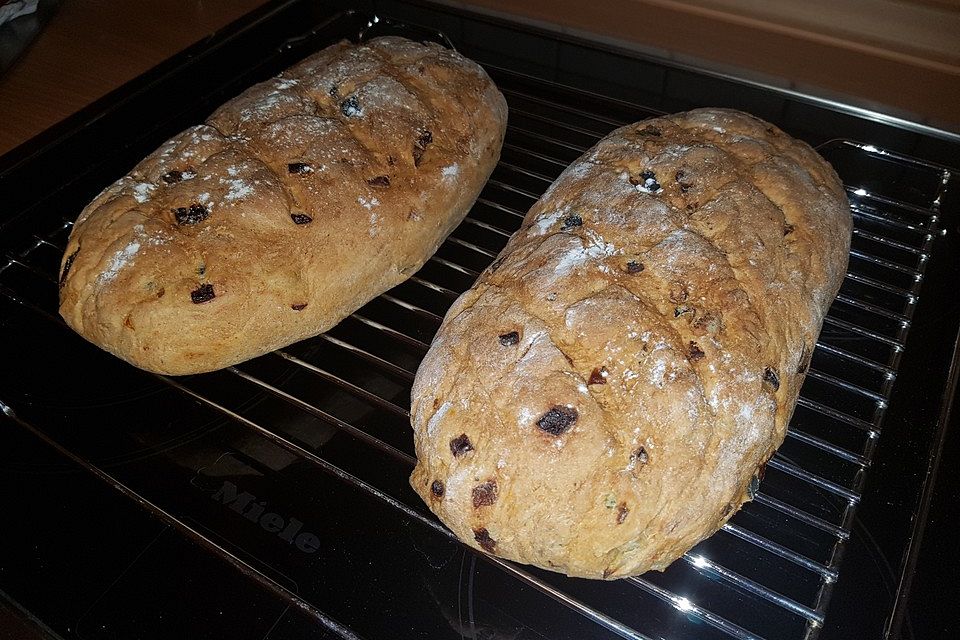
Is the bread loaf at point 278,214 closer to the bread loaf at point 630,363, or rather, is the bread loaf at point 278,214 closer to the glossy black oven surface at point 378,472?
the glossy black oven surface at point 378,472

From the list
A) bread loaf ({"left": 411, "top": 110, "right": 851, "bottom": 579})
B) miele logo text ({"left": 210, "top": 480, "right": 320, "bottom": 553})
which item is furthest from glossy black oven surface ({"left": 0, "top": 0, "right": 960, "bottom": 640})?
bread loaf ({"left": 411, "top": 110, "right": 851, "bottom": 579})

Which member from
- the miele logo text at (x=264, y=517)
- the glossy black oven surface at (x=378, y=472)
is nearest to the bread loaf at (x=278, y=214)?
the glossy black oven surface at (x=378, y=472)

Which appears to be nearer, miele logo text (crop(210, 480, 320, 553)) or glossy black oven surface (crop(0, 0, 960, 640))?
glossy black oven surface (crop(0, 0, 960, 640))

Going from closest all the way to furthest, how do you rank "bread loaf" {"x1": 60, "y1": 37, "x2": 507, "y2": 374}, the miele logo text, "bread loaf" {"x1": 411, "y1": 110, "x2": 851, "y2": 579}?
"bread loaf" {"x1": 411, "y1": 110, "x2": 851, "y2": 579} < the miele logo text < "bread loaf" {"x1": 60, "y1": 37, "x2": 507, "y2": 374}

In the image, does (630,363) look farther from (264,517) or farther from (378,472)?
(264,517)

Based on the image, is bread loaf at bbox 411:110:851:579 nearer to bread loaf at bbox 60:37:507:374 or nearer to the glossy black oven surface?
the glossy black oven surface

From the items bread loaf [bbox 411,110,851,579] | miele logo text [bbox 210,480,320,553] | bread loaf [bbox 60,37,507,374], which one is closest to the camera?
bread loaf [bbox 411,110,851,579]

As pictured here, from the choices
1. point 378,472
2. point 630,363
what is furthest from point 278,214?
point 630,363
